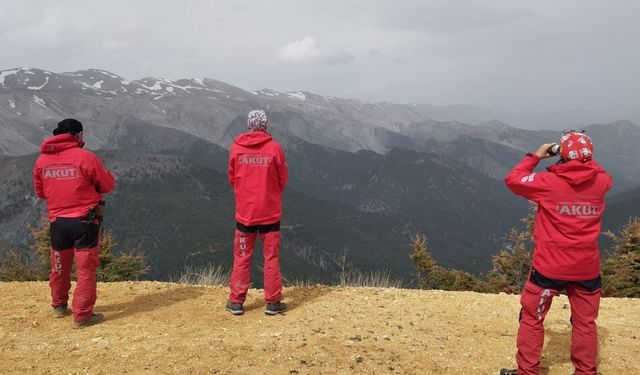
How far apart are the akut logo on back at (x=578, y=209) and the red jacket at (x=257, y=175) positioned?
3.58m

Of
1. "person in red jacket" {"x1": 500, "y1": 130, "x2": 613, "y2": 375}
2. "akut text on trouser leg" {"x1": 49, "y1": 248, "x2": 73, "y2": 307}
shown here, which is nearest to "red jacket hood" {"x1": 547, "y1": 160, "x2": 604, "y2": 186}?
"person in red jacket" {"x1": 500, "y1": 130, "x2": 613, "y2": 375}

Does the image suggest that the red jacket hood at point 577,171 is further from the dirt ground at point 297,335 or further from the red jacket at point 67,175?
the red jacket at point 67,175

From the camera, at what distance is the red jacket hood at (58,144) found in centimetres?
649

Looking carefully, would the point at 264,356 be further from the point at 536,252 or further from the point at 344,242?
the point at 344,242

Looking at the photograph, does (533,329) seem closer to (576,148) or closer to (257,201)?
(576,148)

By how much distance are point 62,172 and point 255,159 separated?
2.44m

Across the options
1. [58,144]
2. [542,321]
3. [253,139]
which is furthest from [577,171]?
[58,144]

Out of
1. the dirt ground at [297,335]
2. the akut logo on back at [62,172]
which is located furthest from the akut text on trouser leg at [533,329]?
the akut logo on back at [62,172]

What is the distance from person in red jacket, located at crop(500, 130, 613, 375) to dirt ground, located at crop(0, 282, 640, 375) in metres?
0.68

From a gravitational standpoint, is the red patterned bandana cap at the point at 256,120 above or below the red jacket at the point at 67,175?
above

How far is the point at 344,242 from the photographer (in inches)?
7407

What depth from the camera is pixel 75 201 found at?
21.2 feet

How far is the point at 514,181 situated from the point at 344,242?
184370mm

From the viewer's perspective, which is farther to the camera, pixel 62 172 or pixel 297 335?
→ pixel 62 172
